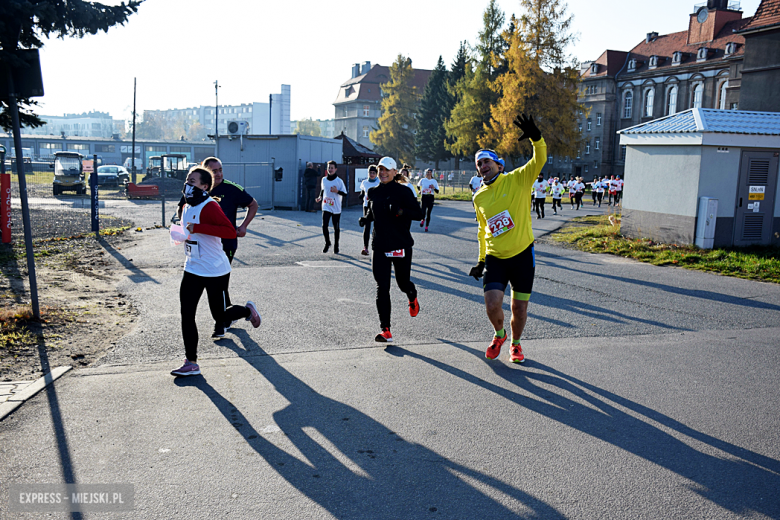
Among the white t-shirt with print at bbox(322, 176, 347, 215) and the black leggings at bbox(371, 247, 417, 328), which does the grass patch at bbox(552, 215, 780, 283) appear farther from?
the black leggings at bbox(371, 247, 417, 328)

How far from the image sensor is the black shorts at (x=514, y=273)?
18.9 feet

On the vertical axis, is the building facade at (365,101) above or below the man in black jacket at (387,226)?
above

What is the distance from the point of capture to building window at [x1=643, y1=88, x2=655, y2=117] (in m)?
70.8

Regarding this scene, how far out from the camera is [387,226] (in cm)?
666

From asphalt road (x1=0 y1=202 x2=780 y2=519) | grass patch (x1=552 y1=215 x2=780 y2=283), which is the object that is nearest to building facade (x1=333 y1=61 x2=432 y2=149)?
grass patch (x1=552 y1=215 x2=780 y2=283)

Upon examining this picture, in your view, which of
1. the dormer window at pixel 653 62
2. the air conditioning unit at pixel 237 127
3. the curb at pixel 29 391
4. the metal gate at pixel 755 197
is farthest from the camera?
the dormer window at pixel 653 62

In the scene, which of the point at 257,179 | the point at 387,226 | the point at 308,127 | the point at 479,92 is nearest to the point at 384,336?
the point at 387,226

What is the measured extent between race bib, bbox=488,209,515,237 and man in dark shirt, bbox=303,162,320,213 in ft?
67.2

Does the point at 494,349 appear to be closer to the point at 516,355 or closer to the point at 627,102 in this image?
the point at 516,355

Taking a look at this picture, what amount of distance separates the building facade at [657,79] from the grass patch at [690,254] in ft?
158

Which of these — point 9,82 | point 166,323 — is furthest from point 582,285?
point 9,82

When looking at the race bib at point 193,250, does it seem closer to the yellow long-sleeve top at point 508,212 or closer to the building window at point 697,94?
the yellow long-sleeve top at point 508,212

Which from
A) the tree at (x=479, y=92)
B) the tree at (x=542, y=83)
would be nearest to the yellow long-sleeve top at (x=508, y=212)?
the tree at (x=542, y=83)

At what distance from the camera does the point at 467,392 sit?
5082mm
